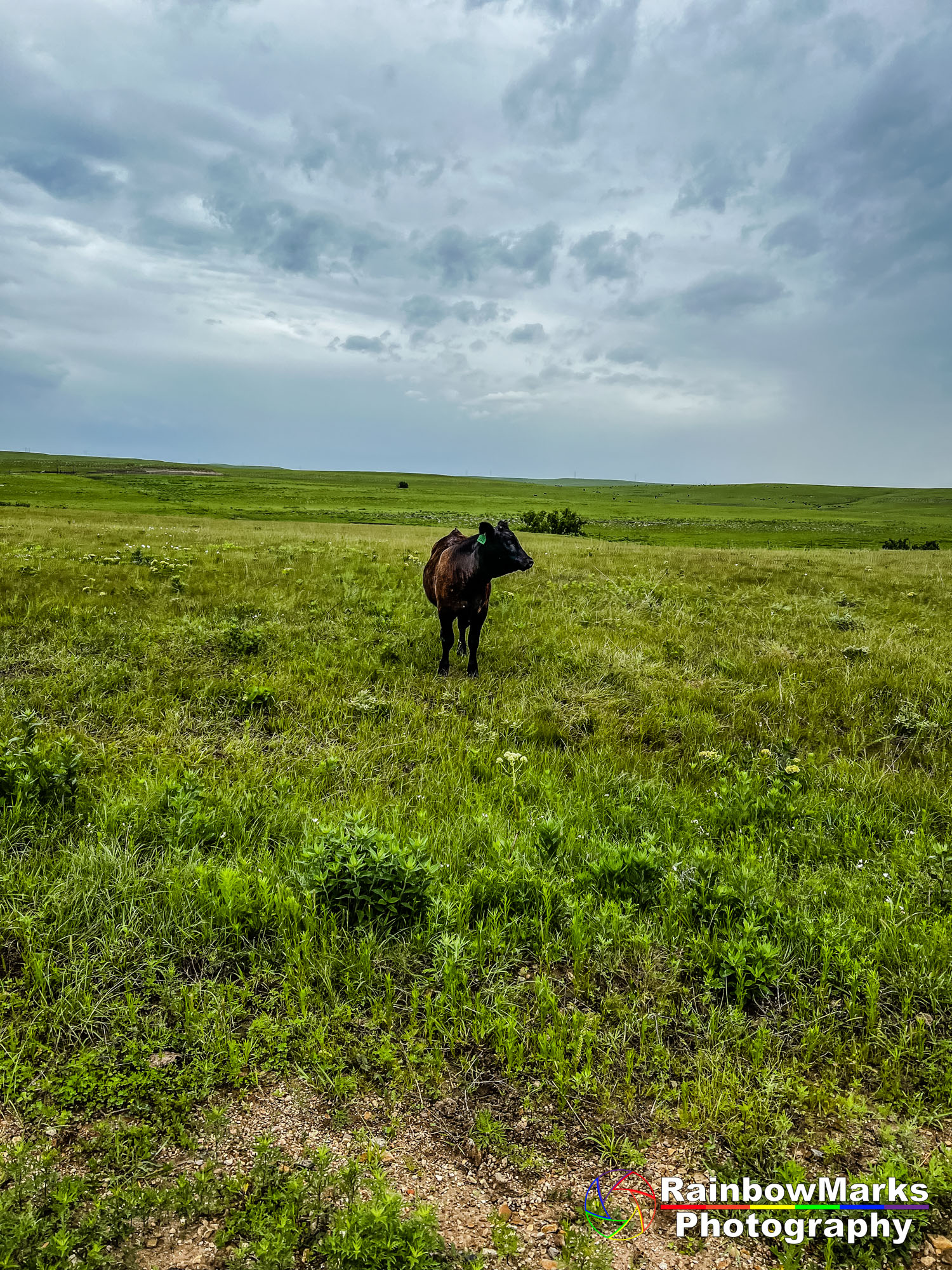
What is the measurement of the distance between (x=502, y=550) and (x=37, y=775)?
19.8ft

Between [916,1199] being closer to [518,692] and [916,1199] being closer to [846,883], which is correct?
[846,883]

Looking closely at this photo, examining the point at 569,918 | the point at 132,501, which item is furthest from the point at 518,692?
the point at 132,501

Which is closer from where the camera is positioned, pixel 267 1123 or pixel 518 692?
pixel 267 1123

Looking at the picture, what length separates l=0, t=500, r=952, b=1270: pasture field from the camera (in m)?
2.67

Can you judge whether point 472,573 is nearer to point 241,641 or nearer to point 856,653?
point 241,641

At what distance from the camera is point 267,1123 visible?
9.04 feet

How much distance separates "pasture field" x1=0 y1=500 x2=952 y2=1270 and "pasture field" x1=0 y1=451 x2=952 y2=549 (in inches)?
1588

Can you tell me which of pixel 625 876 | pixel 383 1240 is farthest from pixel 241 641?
pixel 383 1240

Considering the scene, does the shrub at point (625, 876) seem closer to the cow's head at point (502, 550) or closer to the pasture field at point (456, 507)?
the cow's head at point (502, 550)

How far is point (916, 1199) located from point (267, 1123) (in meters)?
2.80

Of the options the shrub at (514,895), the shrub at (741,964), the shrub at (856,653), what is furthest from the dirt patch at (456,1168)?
the shrub at (856,653)

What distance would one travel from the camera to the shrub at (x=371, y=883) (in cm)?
396

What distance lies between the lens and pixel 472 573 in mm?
9188

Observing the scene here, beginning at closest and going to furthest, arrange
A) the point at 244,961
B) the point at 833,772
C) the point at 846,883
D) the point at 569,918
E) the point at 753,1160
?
the point at 753,1160
the point at 244,961
the point at 569,918
the point at 846,883
the point at 833,772
